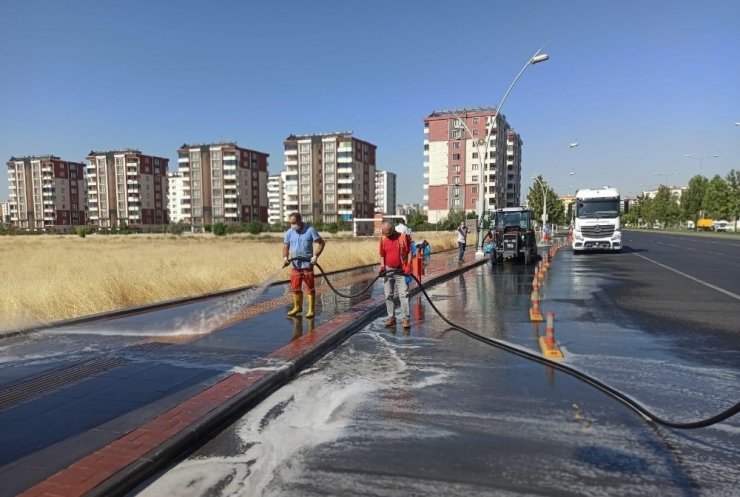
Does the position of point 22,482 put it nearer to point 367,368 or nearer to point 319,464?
point 319,464

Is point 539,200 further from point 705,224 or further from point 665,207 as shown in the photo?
point 665,207

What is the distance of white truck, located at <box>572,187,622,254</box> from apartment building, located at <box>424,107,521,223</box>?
70784 millimetres

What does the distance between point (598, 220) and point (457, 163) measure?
75.1 meters

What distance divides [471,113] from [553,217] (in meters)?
36.1

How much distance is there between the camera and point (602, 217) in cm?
2734

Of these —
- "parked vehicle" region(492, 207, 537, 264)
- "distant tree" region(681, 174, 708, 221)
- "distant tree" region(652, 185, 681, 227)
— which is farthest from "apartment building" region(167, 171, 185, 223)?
"parked vehicle" region(492, 207, 537, 264)

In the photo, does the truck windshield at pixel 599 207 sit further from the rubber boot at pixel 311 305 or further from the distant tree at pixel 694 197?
the distant tree at pixel 694 197

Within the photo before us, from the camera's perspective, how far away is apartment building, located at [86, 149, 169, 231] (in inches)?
5118

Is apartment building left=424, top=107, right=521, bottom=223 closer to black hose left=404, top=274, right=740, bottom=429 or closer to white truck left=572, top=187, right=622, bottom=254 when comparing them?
white truck left=572, top=187, right=622, bottom=254

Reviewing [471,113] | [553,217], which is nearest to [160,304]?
[553,217]

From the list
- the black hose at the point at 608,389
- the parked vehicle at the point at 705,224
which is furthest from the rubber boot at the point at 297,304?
the parked vehicle at the point at 705,224

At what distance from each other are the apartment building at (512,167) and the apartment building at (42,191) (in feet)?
389

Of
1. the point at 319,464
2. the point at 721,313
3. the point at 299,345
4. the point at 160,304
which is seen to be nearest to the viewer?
the point at 319,464

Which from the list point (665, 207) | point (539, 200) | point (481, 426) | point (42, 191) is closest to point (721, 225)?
point (665, 207)
